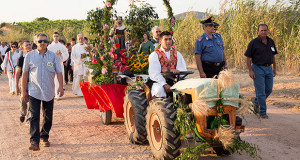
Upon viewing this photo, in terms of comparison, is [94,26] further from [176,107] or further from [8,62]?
[8,62]

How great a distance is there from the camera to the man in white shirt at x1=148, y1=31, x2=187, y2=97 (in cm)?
508

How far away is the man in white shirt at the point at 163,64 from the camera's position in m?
5.08

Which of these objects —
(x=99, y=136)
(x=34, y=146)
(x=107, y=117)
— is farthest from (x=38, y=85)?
(x=107, y=117)

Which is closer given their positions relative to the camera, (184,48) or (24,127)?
(24,127)

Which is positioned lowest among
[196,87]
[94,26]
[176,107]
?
[176,107]

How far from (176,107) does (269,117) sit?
152 inches

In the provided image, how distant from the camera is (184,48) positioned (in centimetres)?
1794

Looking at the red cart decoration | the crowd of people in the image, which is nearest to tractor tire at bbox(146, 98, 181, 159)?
the crowd of people

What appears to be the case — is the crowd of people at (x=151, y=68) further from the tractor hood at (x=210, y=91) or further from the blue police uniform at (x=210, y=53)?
the tractor hood at (x=210, y=91)

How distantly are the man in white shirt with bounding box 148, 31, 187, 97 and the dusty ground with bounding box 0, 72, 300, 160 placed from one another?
3.70 feet

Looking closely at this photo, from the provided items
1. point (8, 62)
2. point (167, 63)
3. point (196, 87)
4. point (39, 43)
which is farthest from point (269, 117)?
point (8, 62)

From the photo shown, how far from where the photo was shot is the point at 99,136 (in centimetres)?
622

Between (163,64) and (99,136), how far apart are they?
205cm

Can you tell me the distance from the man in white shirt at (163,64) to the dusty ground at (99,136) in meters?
1.13
